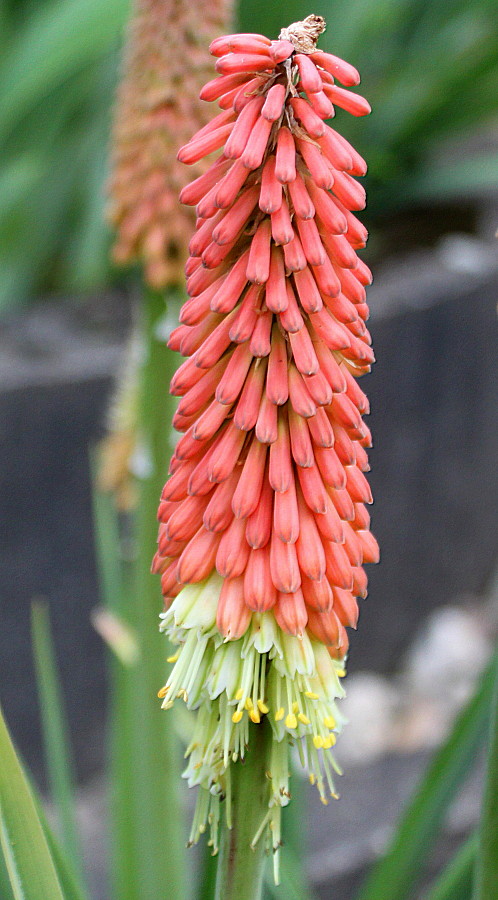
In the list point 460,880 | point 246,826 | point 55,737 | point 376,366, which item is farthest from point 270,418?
point 376,366

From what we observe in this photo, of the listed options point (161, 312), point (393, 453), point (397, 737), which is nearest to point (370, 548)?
point (161, 312)

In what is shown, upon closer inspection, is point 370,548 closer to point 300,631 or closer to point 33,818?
point 300,631

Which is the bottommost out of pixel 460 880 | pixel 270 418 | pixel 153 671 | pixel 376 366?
pixel 460 880

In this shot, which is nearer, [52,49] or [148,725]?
[148,725]

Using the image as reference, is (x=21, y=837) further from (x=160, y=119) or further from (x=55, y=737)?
(x=160, y=119)

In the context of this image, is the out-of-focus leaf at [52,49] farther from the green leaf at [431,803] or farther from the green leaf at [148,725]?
the green leaf at [431,803]

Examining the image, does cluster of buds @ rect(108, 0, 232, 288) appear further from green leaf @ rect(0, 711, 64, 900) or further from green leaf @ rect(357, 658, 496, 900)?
green leaf @ rect(0, 711, 64, 900)

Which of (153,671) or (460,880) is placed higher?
(153,671)

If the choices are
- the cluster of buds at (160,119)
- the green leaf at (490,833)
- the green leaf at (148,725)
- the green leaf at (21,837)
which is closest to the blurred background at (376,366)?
the green leaf at (148,725)
